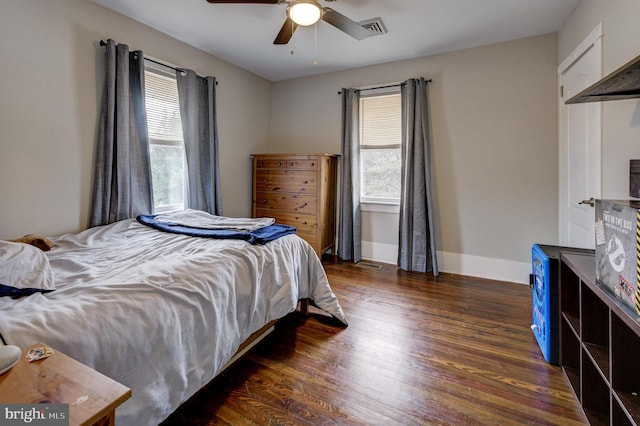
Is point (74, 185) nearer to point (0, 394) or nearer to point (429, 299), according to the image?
point (0, 394)

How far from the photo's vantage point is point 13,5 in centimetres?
201

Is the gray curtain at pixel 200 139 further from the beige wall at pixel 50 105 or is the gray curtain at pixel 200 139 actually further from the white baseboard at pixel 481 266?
the white baseboard at pixel 481 266

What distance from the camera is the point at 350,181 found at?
393 cm

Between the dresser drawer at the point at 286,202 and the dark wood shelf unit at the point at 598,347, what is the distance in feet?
8.38

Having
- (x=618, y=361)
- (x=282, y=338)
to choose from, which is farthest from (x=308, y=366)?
(x=618, y=361)

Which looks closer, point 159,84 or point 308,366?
point 308,366

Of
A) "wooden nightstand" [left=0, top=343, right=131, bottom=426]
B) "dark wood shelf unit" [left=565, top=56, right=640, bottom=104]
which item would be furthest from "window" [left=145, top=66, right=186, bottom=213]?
"dark wood shelf unit" [left=565, top=56, right=640, bottom=104]

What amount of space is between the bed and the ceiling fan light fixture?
1.52 meters

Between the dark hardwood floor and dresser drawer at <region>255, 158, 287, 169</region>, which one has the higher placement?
dresser drawer at <region>255, 158, 287, 169</region>

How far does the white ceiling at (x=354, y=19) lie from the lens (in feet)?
8.22

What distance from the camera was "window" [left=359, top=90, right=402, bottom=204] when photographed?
378 cm

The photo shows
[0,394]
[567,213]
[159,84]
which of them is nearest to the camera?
[0,394]

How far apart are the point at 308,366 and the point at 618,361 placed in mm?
1444

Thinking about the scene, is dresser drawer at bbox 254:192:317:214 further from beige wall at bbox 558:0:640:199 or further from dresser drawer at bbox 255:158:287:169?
beige wall at bbox 558:0:640:199
